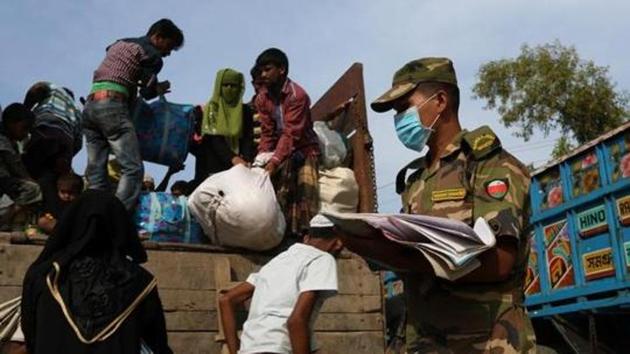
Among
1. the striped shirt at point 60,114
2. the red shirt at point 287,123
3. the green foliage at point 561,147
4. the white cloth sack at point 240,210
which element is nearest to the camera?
the white cloth sack at point 240,210

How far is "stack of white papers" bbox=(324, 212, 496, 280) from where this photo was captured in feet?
5.64

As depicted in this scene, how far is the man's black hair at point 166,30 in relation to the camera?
15.4 feet

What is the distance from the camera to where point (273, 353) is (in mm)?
2889

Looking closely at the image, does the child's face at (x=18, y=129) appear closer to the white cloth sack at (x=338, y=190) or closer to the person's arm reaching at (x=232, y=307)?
the white cloth sack at (x=338, y=190)

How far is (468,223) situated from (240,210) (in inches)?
90.0

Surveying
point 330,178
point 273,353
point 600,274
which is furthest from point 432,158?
point 600,274

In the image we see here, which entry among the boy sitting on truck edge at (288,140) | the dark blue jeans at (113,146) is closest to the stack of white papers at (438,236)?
the boy sitting on truck edge at (288,140)

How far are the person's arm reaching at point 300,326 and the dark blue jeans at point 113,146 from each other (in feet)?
5.66

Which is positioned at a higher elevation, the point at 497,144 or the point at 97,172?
the point at 97,172

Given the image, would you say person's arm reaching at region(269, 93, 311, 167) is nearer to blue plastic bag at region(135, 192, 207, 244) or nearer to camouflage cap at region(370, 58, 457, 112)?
blue plastic bag at region(135, 192, 207, 244)

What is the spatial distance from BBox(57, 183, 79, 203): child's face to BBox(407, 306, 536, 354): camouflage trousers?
9.93 feet

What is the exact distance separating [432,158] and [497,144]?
0.30 meters

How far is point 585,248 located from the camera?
6188mm

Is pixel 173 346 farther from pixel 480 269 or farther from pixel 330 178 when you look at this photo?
pixel 480 269
